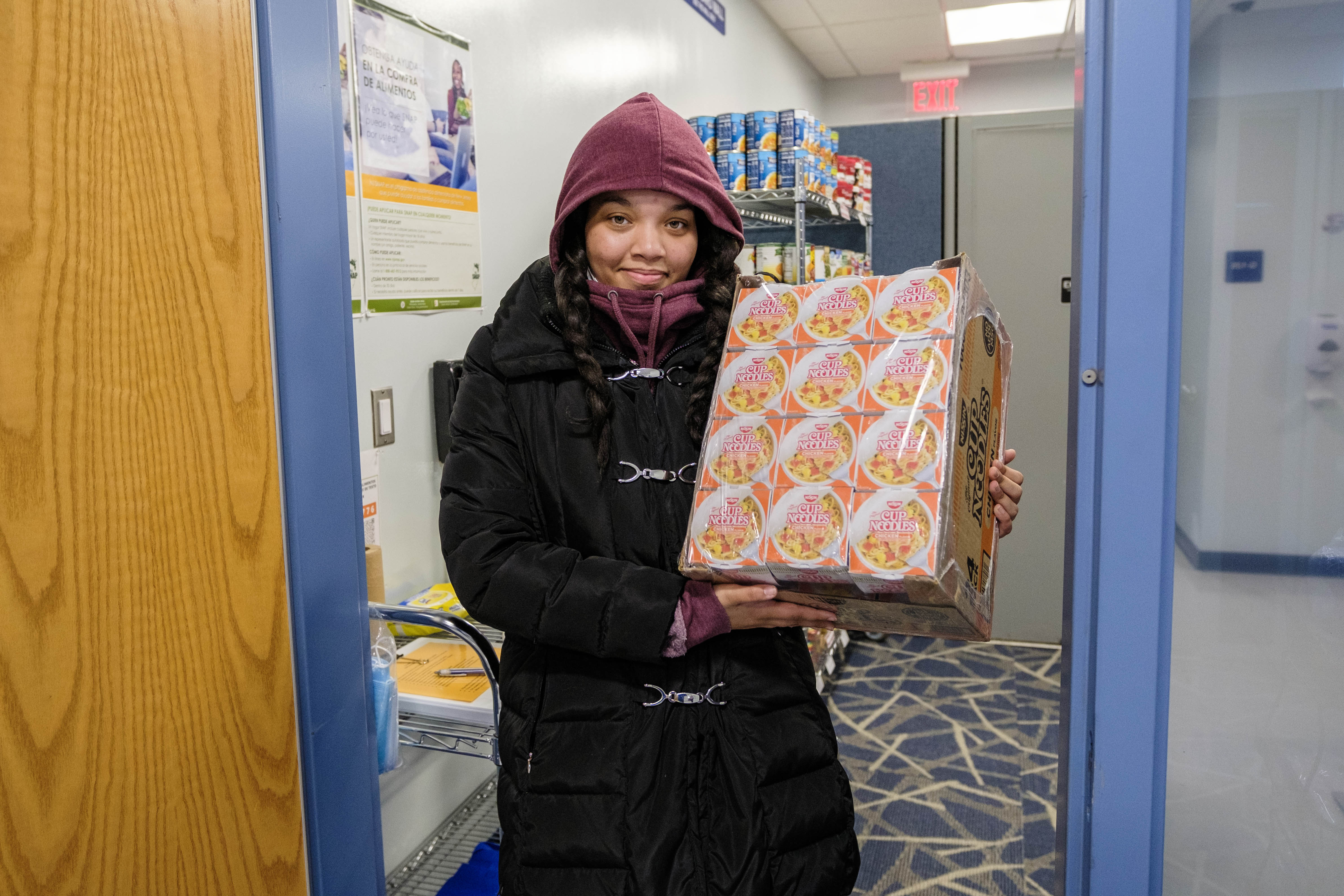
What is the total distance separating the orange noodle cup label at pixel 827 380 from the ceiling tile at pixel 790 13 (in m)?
4.90

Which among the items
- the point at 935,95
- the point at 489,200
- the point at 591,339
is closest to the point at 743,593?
the point at 591,339

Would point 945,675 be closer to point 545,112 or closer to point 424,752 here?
point 424,752

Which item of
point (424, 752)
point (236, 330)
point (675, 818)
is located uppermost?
point (236, 330)

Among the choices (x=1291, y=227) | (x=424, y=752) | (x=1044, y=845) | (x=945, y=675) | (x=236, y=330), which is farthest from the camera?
(x=945, y=675)

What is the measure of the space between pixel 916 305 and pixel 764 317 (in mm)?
167

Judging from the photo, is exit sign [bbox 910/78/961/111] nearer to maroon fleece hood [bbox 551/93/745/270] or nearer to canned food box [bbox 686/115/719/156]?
canned food box [bbox 686/115/719/156]

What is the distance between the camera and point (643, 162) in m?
1.15

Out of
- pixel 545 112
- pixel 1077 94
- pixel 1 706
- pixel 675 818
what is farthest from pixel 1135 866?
pixel 545 112

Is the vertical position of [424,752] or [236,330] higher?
[236,330]

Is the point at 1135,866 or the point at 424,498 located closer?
the point at 1135,866

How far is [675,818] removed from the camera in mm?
1093

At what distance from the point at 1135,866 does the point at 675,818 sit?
0.49 m

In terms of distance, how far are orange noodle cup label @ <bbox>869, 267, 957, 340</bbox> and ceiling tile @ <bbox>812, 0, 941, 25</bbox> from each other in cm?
502

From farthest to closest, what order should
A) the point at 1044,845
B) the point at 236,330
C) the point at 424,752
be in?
the point at 1044,845
the point at 424,752
the point at 236,330
